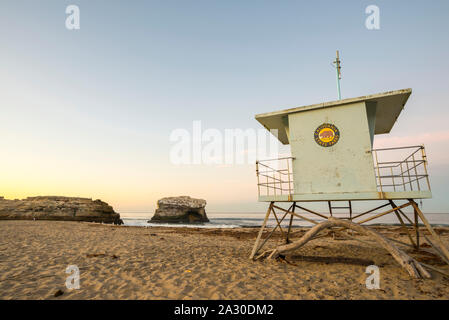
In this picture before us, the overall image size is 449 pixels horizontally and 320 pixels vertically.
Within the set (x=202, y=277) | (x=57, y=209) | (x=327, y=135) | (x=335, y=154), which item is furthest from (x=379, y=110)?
(x=57, y=209)

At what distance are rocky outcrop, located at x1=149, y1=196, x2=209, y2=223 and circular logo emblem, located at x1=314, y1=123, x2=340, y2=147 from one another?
164 feet

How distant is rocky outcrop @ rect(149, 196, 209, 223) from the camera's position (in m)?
55.5

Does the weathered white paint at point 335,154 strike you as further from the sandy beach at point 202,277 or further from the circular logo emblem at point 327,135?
the sandy beach at point 202,277

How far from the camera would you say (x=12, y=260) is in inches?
308

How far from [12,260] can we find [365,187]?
12417mm

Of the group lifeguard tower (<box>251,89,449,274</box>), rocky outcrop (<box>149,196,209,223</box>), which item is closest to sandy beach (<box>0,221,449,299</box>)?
lifeguard tower (<box>251,89,449,274</box>)

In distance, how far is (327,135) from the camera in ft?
27.5

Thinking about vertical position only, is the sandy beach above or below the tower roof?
below

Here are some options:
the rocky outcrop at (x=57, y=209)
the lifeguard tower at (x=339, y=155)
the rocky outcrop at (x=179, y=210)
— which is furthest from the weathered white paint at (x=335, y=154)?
the rocky outcrop at (x=179, y=210)

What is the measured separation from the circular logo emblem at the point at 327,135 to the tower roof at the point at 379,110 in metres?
0.80

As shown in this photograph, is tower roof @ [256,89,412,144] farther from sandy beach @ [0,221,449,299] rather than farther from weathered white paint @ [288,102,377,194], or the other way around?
sandy beach @ [0,221,449,299]

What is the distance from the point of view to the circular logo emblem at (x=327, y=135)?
8.25 meters
